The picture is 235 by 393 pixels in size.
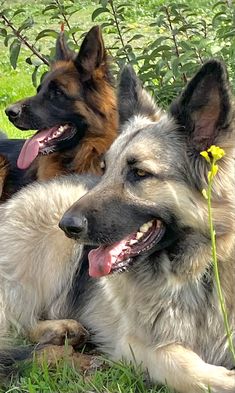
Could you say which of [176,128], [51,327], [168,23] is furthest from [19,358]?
[168,23]

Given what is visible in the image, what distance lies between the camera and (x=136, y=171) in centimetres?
360

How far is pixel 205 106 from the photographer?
139 inches

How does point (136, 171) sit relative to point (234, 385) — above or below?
above

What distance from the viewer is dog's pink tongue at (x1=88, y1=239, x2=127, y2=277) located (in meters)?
3.62

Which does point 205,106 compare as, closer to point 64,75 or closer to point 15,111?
point 64,75

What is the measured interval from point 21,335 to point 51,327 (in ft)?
0.87

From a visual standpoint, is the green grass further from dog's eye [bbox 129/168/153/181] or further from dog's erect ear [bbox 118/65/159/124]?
dog's erect ear [bbox 118/65/159/124]

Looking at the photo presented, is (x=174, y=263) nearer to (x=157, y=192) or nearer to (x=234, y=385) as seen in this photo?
(x=157, y=192)


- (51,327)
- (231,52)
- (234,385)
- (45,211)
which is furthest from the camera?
(231,52)

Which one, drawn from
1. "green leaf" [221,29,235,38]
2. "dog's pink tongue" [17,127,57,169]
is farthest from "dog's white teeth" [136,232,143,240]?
"green leaf" [221,29,235,38]

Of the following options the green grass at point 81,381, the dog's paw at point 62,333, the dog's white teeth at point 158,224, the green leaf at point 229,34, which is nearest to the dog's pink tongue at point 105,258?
the dog's white teeth at point 158,224

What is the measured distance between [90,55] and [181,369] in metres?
3.19

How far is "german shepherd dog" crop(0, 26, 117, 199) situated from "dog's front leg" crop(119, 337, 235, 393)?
8.06ft

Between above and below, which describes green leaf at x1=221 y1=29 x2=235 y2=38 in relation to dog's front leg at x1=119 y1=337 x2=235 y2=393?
above
